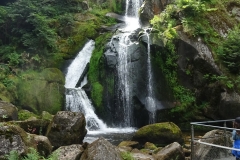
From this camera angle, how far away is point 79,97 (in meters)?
17.2

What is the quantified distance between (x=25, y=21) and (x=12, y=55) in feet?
8.23

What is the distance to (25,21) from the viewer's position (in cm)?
1816

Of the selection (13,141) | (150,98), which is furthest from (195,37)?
(13,141)

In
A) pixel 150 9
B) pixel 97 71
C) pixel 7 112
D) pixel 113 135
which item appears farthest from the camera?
pixel 150 9

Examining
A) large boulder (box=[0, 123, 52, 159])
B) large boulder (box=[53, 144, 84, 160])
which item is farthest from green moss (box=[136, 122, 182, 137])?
large boulder (box=[0, 123, 52, 159])

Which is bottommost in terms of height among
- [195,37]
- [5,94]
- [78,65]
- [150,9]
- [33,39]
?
[5,94]

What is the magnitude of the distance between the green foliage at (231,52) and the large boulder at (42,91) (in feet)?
32.1

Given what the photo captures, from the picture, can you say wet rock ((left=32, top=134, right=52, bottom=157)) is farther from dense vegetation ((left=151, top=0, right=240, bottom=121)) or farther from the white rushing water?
dense vegetation ((left=151, top=0, right=240, bottom=121))

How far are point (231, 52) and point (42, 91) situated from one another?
1121cm

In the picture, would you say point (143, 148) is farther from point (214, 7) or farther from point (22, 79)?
point (214, 7)

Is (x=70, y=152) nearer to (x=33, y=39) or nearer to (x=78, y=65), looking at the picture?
Result: (x=33, y=39)

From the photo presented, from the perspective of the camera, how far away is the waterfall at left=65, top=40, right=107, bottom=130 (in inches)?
654

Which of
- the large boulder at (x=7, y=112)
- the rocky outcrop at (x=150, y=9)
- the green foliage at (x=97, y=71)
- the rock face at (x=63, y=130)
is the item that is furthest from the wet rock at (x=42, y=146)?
the rocky outcrop at (x=150, y=9)

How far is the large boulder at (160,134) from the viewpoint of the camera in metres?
12.1
